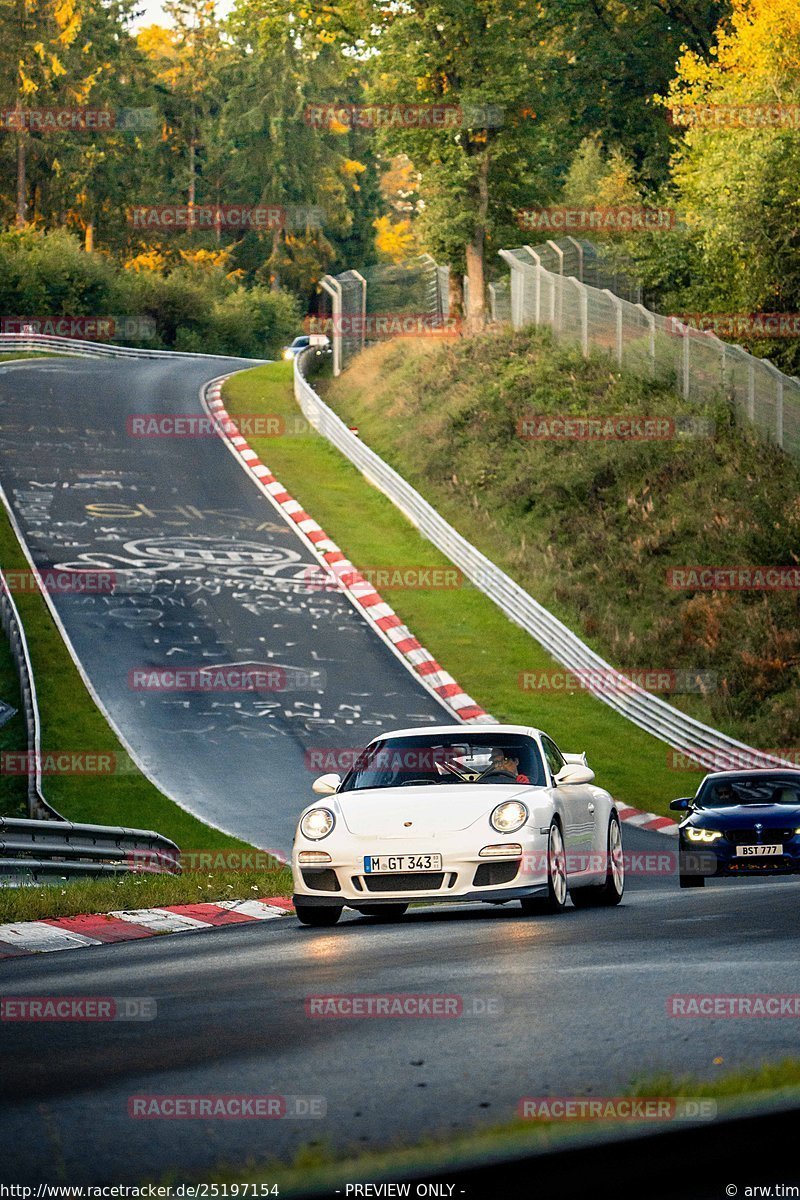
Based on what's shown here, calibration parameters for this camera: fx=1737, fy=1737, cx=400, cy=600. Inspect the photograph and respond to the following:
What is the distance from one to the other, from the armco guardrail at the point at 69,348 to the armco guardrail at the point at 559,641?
996 inches

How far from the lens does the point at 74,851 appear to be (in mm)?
15469

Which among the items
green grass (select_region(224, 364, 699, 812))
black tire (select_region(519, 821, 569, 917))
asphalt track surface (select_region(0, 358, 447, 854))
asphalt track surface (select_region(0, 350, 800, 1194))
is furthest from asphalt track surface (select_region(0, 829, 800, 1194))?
green grass (select_region(224, 364, 699, 812))

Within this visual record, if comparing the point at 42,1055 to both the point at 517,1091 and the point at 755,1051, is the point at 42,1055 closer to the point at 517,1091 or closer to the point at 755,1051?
the point at 517,1091

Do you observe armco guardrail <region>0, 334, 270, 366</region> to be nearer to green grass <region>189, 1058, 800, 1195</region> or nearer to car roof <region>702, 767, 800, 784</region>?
car roof <region>702, 767, 800, 784</region>

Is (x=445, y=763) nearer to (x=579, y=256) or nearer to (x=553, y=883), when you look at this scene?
(x=553, y=883)

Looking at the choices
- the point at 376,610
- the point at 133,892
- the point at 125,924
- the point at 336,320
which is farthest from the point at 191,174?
the point at 125,924

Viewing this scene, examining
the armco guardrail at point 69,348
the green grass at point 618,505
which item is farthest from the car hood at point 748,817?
the armco guardrail at point 69,348

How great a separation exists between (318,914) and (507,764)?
5.86 feet

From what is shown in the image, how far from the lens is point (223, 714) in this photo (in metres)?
25.3

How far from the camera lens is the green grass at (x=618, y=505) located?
29.7 metres

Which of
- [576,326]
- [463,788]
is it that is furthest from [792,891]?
[576,326]

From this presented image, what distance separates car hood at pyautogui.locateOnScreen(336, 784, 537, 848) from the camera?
39.1 ft

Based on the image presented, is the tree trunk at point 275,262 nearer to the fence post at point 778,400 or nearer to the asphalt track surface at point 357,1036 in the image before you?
the fence post at point 778,400

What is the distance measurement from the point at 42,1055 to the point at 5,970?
359cm
